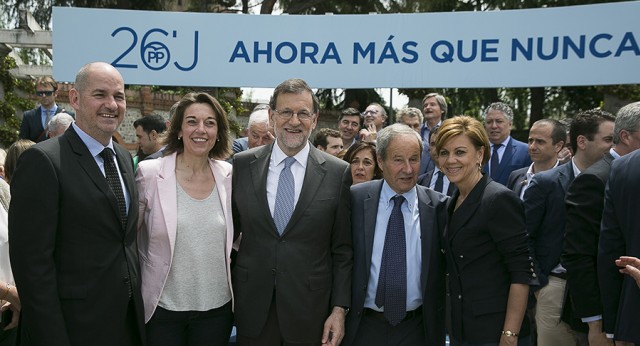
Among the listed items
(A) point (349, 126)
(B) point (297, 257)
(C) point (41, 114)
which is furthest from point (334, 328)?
(C) point (41, 114)

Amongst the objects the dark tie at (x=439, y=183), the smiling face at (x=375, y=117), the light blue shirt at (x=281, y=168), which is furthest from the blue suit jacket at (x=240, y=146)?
the light blue shirt at (x=281, y=168)

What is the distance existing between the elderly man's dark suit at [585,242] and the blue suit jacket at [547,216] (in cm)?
92

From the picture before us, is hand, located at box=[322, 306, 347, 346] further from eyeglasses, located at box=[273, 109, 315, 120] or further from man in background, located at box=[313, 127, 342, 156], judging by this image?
man in background, located at box=[313, 127, 342, 156]

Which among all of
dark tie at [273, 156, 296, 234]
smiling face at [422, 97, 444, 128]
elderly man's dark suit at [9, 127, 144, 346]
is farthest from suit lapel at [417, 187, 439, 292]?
smiling face at [422, 97, 444, 128]

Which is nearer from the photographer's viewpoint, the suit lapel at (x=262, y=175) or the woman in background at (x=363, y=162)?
the suit lapel at (x=262, y=175)

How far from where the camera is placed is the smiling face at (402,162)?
341cm

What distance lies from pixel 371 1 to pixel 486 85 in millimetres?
10556

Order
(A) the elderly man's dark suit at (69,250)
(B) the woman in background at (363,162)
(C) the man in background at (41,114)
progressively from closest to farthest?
(A) the elderly man's dark suit at (69,250) → (B) the woman in background at (363,162) → (C) the man in background at (41,114)

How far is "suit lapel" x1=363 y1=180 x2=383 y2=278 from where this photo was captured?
342cm

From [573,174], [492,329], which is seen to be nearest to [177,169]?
[492,329]

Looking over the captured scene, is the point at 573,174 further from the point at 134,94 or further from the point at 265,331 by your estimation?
the point at 134,94

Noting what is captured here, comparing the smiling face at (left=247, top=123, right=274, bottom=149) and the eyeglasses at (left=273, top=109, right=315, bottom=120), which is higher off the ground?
the eyeglasses at (left=273, top=109, right=315, bottom=120)

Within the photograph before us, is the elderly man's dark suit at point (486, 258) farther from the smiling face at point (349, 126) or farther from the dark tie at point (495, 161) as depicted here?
the smiling face at point (349, 126)

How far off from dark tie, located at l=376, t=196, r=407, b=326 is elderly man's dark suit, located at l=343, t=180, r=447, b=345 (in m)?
0.09
